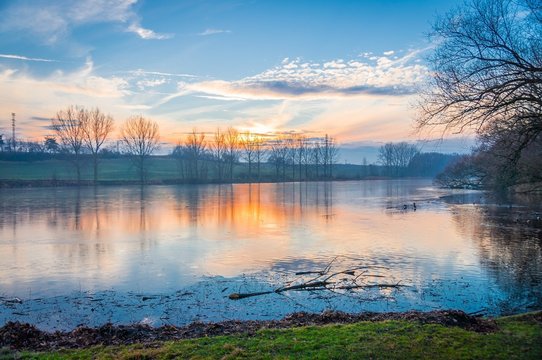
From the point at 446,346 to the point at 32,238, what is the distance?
62.0 ft

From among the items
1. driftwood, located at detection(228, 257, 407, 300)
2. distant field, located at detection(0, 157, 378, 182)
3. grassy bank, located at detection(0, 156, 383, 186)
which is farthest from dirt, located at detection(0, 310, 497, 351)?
distant field, located at detection(0, 157, 378, 182)

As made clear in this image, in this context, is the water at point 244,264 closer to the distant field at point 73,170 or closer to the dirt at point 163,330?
the dirt at point 163,330

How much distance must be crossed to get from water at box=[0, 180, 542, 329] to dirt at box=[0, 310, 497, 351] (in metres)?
1.06

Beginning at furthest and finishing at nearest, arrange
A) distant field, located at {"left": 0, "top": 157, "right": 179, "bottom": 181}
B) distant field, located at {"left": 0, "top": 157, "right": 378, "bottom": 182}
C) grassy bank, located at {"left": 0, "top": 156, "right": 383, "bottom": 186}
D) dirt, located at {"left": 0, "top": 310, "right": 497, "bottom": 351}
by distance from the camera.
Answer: distant field, located at {"left": 0, "top": 157, "right": 378, "bottom": 182}, distant field, located at {"left": 0, "top": 157, "right": 179, "bottom": 181}, grassy bank, located at {"left": 0, "top": 156, "right": 383, "bottom": 186}, dirt, located at {"left": 0, "top": 310, "right": 497, "bottom": 351}

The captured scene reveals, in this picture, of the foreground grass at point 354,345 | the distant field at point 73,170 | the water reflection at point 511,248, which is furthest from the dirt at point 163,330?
the distant field at point 73,170

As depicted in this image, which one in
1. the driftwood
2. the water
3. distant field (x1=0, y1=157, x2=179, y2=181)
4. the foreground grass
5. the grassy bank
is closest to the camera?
the foreground grass

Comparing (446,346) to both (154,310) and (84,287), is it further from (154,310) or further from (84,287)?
(84,287)

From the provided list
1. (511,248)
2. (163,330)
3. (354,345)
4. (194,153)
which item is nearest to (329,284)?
(163,330)

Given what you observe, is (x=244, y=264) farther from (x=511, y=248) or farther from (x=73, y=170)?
(x=73, y=170)

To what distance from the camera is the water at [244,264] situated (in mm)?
10077

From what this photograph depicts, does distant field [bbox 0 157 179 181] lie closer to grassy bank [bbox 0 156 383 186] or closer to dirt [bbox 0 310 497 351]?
grassy bank [bbox 0 156 383 186]

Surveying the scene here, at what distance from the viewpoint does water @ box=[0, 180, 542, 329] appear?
33.1 ft

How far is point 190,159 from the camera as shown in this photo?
9662 cm

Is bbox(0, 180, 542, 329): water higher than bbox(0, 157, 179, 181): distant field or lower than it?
lower
